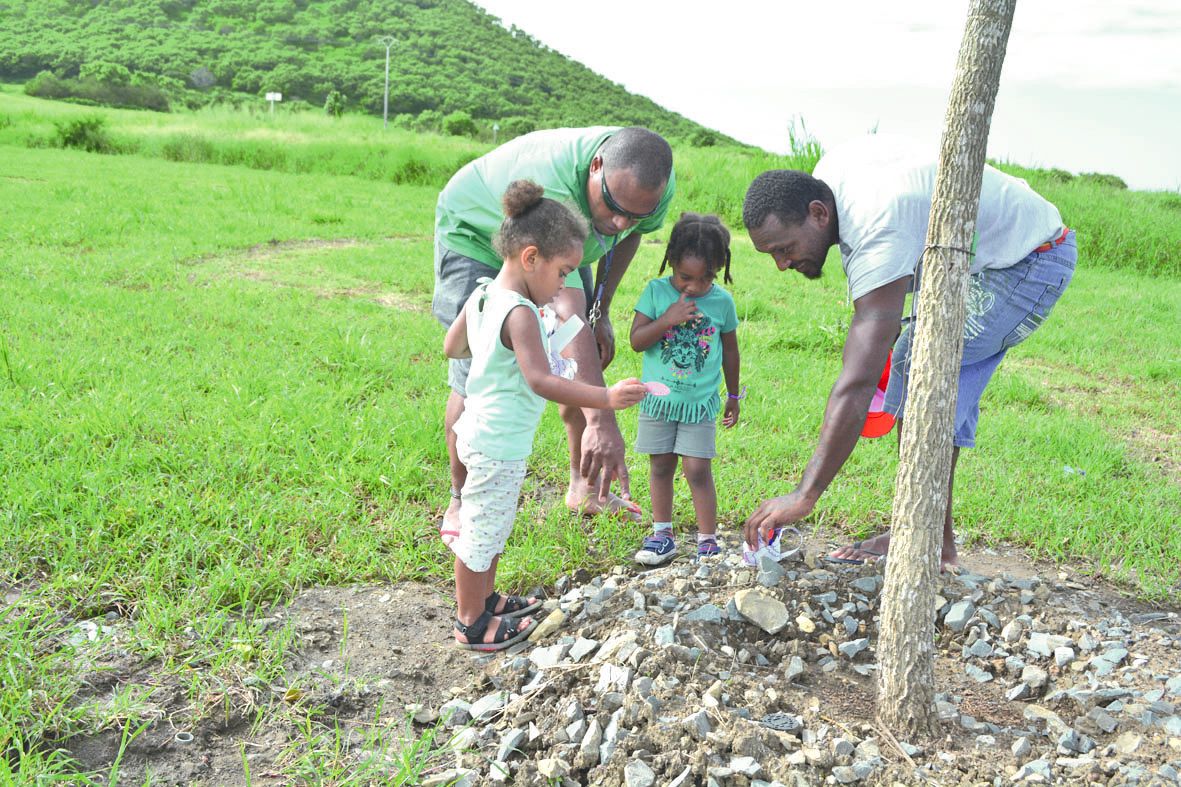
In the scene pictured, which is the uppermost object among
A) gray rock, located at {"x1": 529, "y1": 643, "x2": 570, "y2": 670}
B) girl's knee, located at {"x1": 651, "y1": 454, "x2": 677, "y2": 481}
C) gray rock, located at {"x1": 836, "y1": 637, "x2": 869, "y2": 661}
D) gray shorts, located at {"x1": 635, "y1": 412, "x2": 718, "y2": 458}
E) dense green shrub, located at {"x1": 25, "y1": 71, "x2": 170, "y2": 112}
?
dense green shrub, located at {"x1": 25, "y1": 71, "x2": 170, "y2": 112}

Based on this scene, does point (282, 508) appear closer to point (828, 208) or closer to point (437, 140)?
point (828, 208)

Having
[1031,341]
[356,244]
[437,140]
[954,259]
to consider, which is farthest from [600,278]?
[437,140]

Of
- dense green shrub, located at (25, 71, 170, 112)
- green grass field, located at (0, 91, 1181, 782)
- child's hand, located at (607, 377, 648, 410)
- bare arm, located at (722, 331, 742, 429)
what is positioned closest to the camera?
child's hand, located at (607, 377, 648, 410)

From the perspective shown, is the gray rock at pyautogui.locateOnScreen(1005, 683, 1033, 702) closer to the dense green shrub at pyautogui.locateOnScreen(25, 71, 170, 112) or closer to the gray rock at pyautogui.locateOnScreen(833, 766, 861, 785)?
the gray rock at pyautogui.locateOnScreen(833, 766, 861, 785)

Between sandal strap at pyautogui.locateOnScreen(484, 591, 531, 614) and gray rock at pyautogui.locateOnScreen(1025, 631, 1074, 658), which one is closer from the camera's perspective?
gray rock at pyautogui.locateOnScreen(1025, 631, 1074, 658)

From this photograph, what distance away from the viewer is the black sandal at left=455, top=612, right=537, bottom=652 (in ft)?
10.1

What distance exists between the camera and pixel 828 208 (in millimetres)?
3168

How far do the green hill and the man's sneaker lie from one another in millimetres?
32127

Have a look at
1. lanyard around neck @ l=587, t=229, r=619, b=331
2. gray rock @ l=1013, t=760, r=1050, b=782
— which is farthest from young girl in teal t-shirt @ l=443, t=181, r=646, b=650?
gray rock @ l=1013, t=760, r=1050, b=782

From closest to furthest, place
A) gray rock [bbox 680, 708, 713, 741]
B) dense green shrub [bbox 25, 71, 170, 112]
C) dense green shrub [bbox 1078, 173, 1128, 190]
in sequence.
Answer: gray rock [bbox 680, 708, 713, 741]
dense green shrub [bbox 1078, 173, 1128, 190]
dense green shrub [bbox 25, 71, 170, 112]

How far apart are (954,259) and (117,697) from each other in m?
2.64

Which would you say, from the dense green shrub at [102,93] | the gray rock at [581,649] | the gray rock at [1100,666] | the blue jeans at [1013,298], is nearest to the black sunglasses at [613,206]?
the blue jeans at [1013,298]

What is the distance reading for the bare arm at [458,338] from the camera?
10.0 ft

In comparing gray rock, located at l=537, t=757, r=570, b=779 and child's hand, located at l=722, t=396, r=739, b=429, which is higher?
child's hand, located at l=722, t=396, r=739, b=429
